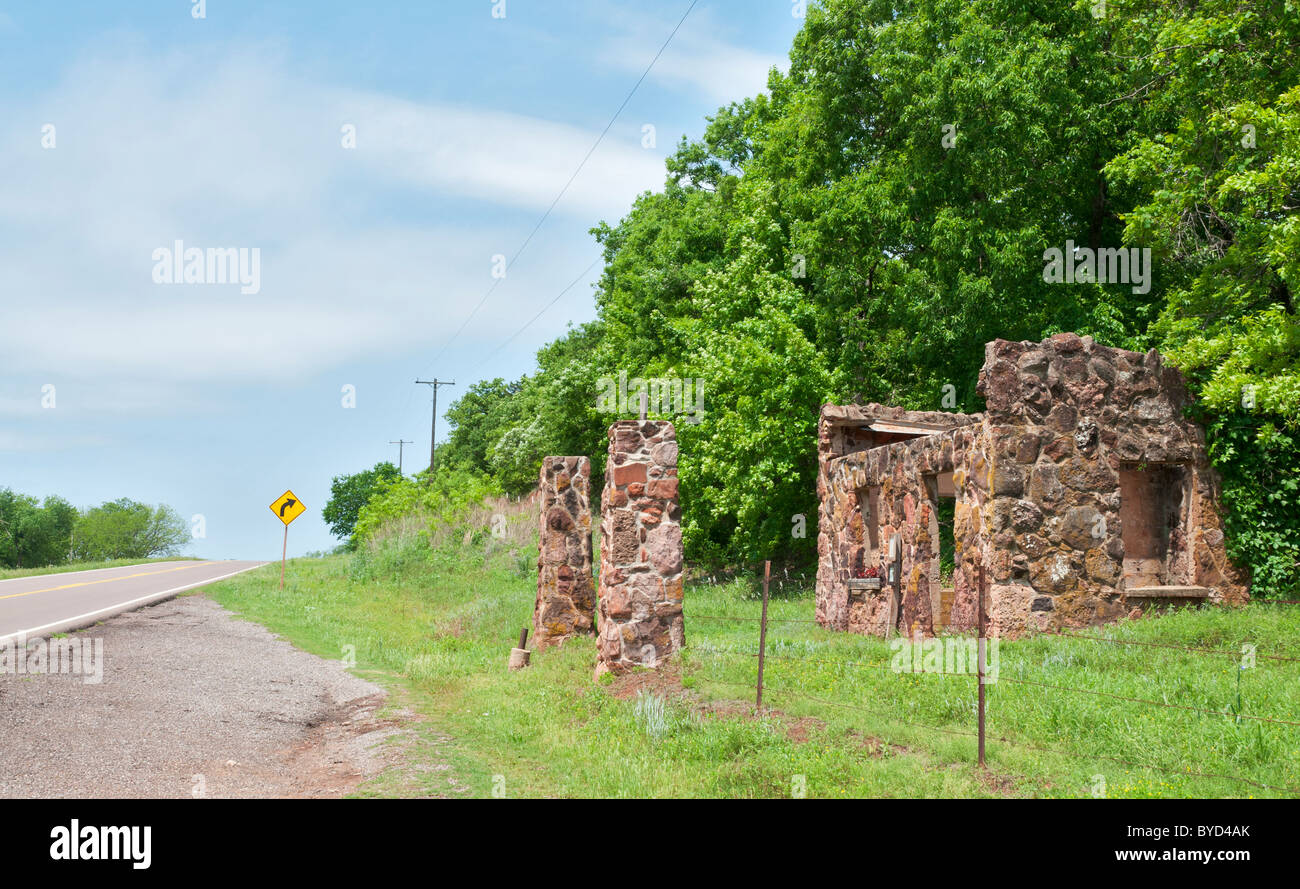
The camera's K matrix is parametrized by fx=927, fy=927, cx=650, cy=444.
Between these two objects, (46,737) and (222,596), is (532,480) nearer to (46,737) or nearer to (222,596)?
(222,596)

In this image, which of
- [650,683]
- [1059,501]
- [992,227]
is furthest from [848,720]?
[992,227]

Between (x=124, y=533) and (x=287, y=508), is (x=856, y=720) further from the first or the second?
(x=124, y=533)

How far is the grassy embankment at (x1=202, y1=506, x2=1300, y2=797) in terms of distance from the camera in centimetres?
726

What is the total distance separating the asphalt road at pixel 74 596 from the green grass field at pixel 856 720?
5.98 m

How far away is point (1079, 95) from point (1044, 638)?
1295cm

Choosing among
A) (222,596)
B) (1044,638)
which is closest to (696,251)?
(222,596)

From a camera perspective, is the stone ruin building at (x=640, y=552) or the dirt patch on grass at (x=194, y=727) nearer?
the dirt patch on grass at (x=194, y=727)

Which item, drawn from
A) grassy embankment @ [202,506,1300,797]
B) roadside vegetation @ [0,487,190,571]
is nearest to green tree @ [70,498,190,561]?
roadside vegetation @ [0,487,190,571]

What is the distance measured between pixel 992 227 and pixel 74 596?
75.0 feet

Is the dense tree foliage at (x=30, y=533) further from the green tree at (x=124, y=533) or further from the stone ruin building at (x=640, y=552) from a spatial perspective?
the stone ruin building at (x=640, y=552)

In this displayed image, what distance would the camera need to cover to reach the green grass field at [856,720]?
7234 millimetres

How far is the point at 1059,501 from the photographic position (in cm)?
1366

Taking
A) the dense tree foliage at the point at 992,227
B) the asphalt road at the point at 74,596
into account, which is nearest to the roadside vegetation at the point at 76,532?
the asphalt road at the point at 74,596
